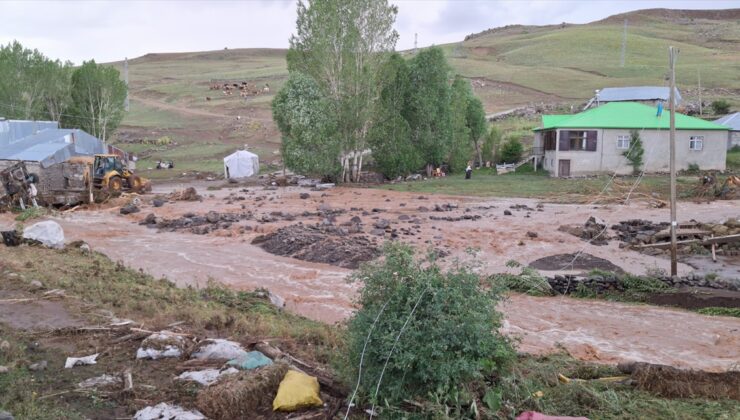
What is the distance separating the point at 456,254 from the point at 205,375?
46.0 ft

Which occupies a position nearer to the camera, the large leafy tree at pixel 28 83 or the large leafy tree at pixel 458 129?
the large leafy tree at pixel 458 129

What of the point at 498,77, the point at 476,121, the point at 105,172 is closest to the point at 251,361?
the point at 105,172

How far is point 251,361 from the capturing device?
7160mm

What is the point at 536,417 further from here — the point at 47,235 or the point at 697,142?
the point at 697,142

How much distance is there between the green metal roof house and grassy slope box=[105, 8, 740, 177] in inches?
484

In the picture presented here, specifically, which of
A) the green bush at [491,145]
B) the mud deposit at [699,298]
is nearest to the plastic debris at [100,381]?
the mud deposit at [699,298]

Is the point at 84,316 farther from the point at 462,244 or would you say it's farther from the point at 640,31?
the point at 640,31

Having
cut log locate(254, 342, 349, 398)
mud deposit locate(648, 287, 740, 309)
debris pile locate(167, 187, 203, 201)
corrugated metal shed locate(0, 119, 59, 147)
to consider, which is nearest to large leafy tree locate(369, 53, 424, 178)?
debris pile locate(167, 187, 203, 201)

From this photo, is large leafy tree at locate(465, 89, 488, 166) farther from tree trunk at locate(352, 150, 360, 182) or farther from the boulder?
the boulder

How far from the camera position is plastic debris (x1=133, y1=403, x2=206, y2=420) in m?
6.09

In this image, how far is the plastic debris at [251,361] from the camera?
7094 mm

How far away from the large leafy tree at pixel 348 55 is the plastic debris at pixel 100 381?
1339 inches

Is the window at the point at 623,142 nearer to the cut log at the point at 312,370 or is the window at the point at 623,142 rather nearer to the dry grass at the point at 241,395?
the cut log at the point at 312,370

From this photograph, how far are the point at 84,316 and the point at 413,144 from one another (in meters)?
35.0
